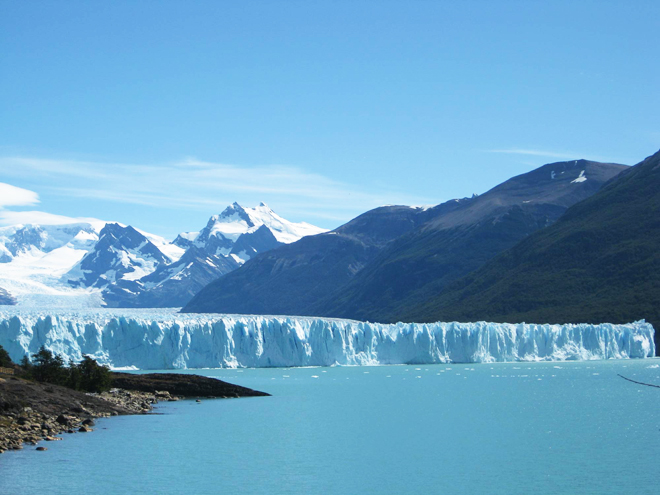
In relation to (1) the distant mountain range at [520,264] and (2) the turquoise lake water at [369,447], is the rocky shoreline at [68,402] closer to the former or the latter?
(2) the turquoise lake water at [369,447]

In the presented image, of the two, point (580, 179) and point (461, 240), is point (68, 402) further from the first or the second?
point (580, 179)

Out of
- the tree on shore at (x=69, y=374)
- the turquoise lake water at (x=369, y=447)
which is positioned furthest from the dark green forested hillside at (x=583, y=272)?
the tree on shore at (x=69, y=374)

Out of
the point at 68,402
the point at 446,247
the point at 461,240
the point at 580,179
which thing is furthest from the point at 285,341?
the point at 580,179

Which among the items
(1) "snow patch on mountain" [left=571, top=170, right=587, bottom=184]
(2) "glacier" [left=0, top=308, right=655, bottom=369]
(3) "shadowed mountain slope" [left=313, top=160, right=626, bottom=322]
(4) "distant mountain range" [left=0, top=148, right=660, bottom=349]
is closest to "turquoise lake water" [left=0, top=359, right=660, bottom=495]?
(2) "glacier" [left=0, top=308, right=655, bottom=369]

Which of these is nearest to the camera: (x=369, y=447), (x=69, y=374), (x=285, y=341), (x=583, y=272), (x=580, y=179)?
(x=369, y=447)

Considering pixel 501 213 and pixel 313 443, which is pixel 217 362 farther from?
pixel 501 213
